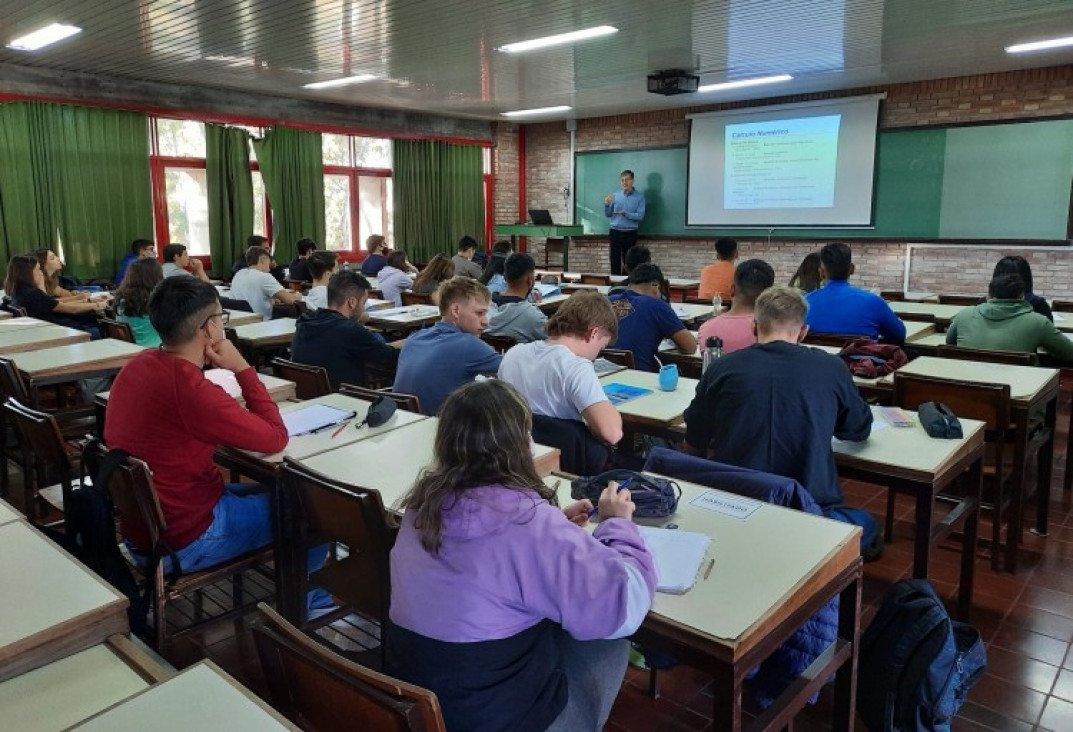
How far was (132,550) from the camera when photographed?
2395 mm

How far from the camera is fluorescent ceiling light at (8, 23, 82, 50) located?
660 centimetres

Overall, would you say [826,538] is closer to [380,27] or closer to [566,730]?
[566,730]

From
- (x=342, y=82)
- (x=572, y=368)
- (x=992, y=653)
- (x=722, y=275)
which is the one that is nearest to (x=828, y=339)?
(x=992, y=653)

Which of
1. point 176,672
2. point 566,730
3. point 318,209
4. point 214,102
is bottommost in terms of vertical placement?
point 566,730

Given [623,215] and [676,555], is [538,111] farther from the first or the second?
[676,555]

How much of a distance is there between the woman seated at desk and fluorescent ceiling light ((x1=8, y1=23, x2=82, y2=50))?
2064 mm

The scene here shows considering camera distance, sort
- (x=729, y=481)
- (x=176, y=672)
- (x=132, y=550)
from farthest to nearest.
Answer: (x=132, y=550) < (x=729, y=481) < (x=176, y=672)

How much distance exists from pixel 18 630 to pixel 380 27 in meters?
6.07

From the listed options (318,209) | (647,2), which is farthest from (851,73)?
(318,209)

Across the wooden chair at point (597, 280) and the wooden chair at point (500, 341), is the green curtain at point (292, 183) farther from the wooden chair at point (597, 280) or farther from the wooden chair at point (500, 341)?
the wooden chair at point (500, 341)

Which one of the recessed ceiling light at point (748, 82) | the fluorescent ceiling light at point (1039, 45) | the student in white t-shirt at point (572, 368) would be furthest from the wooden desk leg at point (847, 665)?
the recessed ceiling light at point (748, 82)

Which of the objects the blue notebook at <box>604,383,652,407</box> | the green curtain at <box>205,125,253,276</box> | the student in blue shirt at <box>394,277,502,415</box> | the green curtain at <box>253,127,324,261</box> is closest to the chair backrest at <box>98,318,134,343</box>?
the student in blue shirt at <box>394,277,502,415</box>

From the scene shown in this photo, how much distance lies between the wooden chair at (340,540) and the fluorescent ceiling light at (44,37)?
6.13m

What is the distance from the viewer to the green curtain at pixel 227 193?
32.4ft
